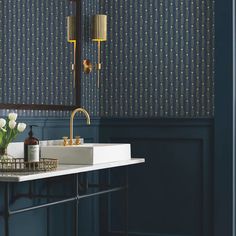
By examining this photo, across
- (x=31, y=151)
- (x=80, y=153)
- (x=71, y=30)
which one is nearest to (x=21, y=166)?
(x=31, y=151)

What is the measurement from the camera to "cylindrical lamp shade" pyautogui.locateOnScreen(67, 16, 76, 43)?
474cm

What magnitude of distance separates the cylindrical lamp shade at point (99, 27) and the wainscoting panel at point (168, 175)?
62 cm

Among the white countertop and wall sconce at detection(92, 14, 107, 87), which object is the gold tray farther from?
wall sconce at detection(92, 14, 107, 87)

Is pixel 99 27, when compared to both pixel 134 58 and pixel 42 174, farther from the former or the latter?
pixel 42 174

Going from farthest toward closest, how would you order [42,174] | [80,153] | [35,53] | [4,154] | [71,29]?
[71,29] → [35,53] → [80,153] → [4,154] → [42,174]

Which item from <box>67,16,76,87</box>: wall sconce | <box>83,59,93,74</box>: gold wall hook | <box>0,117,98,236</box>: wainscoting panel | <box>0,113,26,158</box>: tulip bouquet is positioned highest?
<box>67,16,76,87</box>: wall sconce

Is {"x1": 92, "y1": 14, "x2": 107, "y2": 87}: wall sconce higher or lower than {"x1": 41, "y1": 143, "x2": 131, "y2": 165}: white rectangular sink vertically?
higher

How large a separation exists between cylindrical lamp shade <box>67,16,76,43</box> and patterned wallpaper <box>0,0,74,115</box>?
0.05m

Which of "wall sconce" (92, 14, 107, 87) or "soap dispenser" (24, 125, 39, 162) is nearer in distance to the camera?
"soap dispenser" (24, 125, 39, 162)

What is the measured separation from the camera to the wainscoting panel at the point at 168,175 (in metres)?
Answer: 4.83

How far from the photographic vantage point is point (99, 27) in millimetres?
4930

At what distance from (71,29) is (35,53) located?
0.47m

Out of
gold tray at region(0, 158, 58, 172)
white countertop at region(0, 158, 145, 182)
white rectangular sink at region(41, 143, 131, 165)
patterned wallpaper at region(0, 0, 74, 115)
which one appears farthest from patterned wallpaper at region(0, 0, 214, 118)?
gold tray at region(0, 158, 58, 172)

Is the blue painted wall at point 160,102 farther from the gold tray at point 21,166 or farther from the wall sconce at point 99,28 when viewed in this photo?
the gold tray at point 21,166
